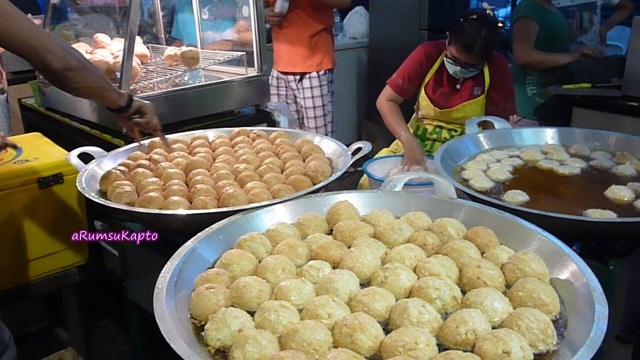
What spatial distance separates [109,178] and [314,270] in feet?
2.82

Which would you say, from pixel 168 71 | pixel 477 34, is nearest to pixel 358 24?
pixel 168 71

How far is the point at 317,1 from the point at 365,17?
5.84 feet

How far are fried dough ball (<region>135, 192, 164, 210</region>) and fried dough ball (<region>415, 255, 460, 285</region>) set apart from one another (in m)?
0.80

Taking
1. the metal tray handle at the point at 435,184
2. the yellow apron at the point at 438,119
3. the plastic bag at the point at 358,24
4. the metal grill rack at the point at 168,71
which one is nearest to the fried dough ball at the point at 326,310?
the metal tray handle at the point at 435,184

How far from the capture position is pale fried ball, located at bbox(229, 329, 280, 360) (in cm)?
98

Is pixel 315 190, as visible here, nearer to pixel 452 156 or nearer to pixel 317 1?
pixel 452 156

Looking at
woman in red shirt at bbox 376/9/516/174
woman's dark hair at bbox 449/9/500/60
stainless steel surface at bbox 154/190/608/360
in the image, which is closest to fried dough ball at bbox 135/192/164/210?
stainless steel surface at bbox 154/190/608/360

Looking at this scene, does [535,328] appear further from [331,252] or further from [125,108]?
[125,108]

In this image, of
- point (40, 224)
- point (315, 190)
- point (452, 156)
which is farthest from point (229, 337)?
point (40, 224)

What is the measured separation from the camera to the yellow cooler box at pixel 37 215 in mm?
1956

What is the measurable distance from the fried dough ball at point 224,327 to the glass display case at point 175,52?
1.47 metres

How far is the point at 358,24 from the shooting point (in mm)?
5137

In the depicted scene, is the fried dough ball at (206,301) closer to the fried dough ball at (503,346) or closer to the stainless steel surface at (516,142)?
the fried dough ball at (503,346)

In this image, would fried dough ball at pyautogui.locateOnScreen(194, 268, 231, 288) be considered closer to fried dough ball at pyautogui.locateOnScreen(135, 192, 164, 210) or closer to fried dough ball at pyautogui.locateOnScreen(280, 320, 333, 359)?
fried dough ball at pyautogui.locateOnScreen(280, 320, 333, 359)
